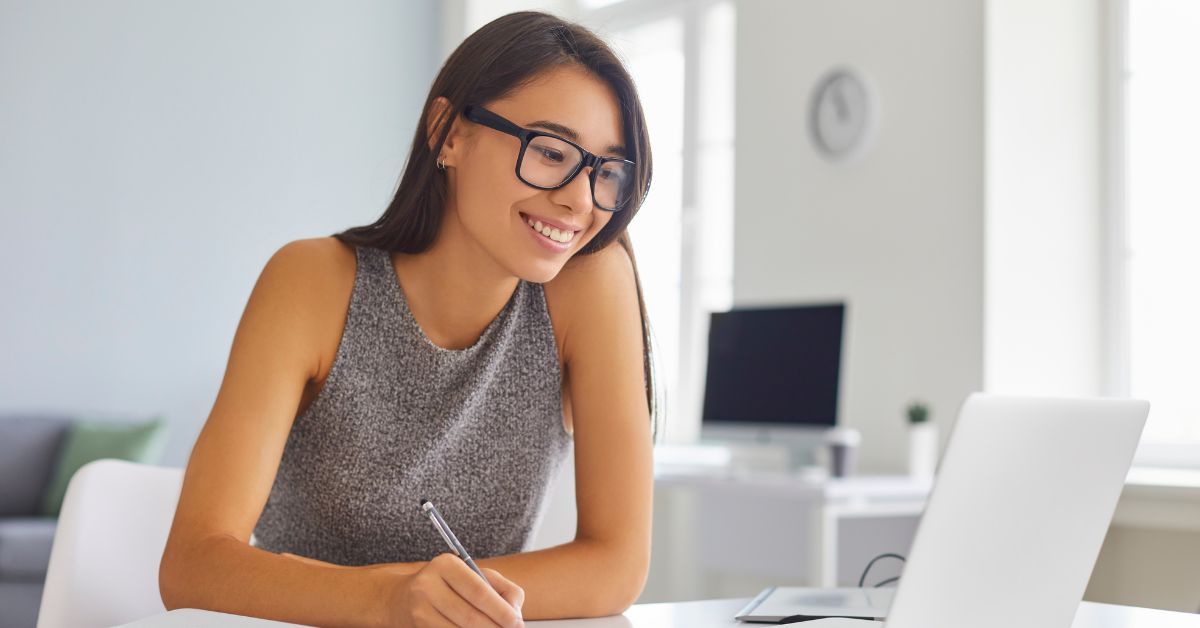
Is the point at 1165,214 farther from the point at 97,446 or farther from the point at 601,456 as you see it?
the point at 97,446

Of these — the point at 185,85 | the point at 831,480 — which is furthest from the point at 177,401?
the point at 831,480

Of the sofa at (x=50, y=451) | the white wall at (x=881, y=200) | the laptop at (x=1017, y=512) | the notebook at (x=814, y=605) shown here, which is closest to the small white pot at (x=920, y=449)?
the white wall at (x=881, y=200)

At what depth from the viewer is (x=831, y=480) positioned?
312 centimetres

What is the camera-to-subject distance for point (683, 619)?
104cm

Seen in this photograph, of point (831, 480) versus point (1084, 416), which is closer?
point (1084, 416)

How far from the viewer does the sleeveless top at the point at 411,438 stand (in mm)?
1347

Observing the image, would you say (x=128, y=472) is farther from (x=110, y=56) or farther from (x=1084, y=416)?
(x=110, y=56)

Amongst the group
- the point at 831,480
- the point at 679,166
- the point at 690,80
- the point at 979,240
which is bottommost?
the point at 831,480

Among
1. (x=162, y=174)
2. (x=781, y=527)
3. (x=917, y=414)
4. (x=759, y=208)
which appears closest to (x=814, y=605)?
(x=917, y=414)

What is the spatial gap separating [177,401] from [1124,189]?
13.3 feet

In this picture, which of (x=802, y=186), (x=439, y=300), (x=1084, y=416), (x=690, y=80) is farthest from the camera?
(x=690, y=80)

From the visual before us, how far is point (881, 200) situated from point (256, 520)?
9.62 feet

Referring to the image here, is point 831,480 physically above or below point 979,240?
below

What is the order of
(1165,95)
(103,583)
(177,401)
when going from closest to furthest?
(103,583)
(1165,95)
(177,401)
